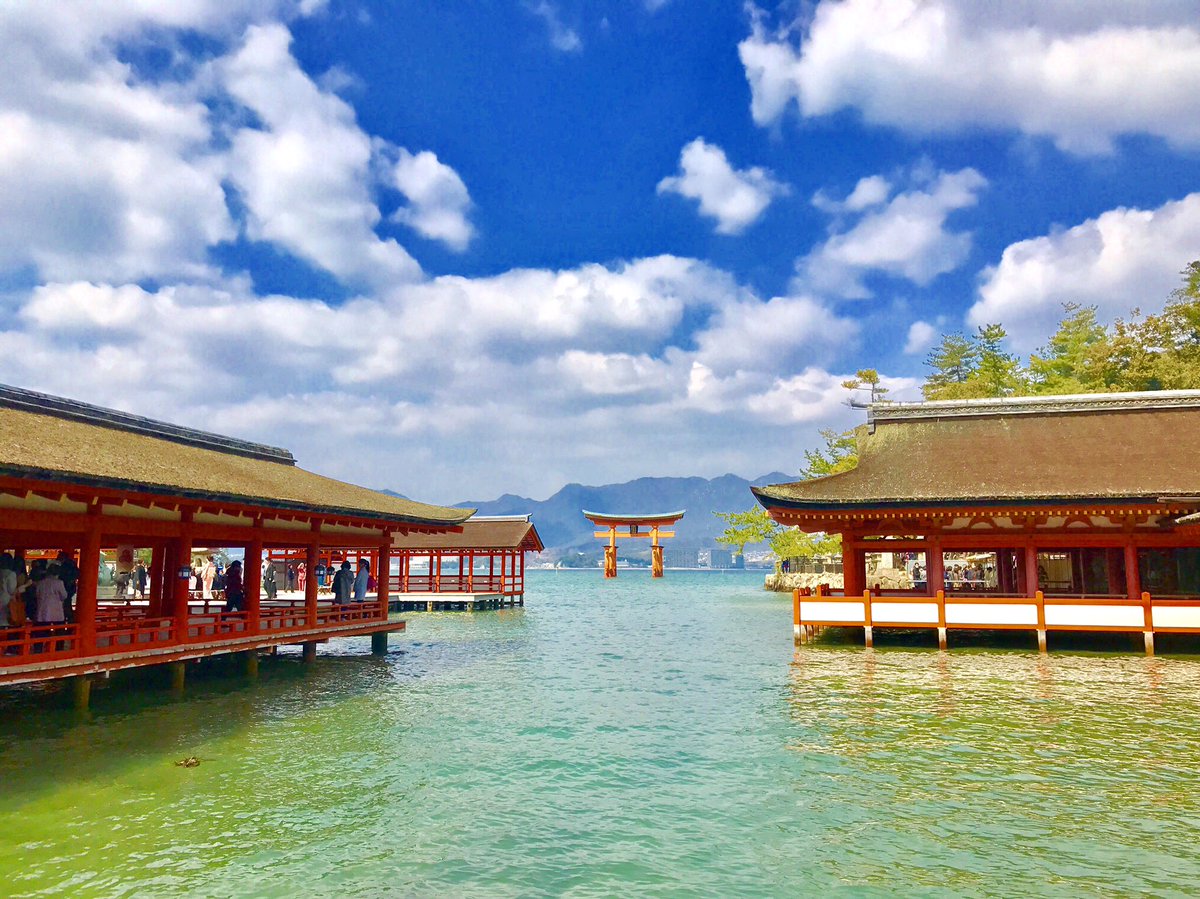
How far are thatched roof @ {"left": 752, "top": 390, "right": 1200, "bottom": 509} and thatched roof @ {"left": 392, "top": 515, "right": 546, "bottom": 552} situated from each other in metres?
24.3

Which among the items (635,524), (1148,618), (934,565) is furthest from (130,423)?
(635,524)

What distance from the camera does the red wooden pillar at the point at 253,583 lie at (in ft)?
64.0

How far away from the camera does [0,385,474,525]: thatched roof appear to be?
1327 centimetres

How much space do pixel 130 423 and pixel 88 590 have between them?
20.0 ft

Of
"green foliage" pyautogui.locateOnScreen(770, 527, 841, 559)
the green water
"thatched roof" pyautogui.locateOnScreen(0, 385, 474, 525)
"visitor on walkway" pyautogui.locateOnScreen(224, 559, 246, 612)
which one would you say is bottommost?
the green water

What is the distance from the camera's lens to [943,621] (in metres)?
23.6

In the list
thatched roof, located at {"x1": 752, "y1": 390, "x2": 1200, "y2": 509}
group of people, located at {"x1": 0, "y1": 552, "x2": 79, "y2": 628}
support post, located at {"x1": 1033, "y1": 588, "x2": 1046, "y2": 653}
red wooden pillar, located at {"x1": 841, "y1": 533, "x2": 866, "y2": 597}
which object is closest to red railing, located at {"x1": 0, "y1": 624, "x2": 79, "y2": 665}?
group of people, located at {"x1": 0, "y1": 552, "x2": 79, "y2": 628}

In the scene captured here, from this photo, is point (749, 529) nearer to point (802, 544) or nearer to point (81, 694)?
point (802, 544)

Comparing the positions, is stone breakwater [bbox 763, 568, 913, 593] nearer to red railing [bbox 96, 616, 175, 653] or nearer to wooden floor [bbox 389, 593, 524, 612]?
wooden floor [bbox 389, 593, 524, 612]

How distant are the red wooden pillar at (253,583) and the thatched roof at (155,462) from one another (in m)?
1.65

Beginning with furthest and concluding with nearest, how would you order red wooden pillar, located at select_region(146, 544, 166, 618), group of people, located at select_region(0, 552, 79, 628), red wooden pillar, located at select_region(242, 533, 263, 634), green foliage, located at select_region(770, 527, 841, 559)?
green foliage, located at select_region(770, 527, 841, 559) < red wooden pillar, located at select_region(146, 544, 166, 618) < red wooden pillar, located at select_region(242, 533, 263, 634) < group of people, located at select_region(0, 552, 79, 628)

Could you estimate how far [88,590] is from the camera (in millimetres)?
14891

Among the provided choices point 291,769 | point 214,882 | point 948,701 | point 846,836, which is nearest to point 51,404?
point 291,769

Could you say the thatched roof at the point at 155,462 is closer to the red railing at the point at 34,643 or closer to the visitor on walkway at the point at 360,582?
the visitor on walkway at the point at 360,582
